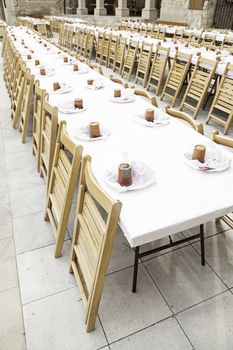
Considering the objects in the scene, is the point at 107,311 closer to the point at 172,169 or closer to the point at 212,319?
the point at 212,319

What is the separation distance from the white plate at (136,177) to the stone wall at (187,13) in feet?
28.5

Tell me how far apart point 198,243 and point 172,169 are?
2.36 ft

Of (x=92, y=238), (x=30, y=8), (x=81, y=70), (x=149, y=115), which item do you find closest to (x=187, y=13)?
(x=81, y=70)

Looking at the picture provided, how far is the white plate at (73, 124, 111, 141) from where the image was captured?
1.65 m

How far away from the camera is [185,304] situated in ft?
4.73

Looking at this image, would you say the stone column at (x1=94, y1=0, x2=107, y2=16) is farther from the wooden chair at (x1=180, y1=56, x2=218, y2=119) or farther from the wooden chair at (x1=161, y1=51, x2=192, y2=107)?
the wooden chair at (x1=180, y1=56, x2=218, y2=119)

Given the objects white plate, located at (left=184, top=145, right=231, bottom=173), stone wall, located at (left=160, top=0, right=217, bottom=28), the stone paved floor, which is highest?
stone wall, located at (left=160, top=0, right=217, bottom=28)

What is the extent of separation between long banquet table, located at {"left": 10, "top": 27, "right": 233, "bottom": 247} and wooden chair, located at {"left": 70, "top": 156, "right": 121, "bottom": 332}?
0.27 feet

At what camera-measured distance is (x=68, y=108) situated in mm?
2123

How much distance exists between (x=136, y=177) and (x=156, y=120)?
80 centimetres

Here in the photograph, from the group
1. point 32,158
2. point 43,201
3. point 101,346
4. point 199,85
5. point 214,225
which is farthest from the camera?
point 199,85

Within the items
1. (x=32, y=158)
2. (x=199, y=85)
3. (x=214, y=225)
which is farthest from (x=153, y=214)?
(x=199, y=85)

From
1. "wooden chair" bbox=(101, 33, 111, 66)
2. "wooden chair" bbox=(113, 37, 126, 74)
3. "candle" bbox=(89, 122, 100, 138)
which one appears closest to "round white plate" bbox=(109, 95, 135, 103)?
"candle" bbox=(89, 122, 100, 138)

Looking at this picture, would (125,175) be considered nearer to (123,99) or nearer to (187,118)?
(187,118)
